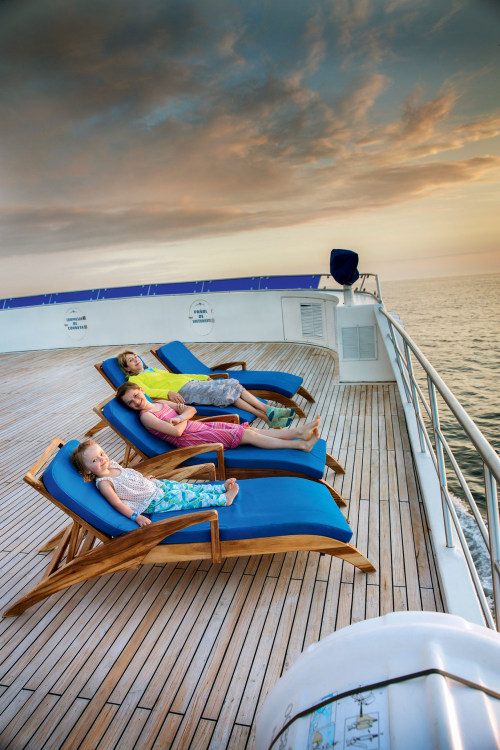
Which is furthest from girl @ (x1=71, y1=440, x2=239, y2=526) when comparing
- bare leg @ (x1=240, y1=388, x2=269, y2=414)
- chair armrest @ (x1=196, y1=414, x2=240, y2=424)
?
bare leg @ (x1=240, y1=388, x2=269, y2=414)

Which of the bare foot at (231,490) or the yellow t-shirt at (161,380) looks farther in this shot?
the yellow t-shirt at (161,380)

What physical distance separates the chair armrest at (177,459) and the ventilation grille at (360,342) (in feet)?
9.36

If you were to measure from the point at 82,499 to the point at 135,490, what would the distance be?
0.92ft

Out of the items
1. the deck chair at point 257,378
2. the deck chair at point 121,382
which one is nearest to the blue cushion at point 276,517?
the deck chair at point 121,382

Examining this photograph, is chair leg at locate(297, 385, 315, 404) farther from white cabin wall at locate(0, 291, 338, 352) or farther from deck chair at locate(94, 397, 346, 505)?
white cabin wall at locate(0, 291, 338, 352)

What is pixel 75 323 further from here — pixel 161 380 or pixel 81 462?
pixel 81 462

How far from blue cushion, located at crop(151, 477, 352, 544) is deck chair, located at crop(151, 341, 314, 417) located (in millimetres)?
1980

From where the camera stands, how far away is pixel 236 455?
292 cm

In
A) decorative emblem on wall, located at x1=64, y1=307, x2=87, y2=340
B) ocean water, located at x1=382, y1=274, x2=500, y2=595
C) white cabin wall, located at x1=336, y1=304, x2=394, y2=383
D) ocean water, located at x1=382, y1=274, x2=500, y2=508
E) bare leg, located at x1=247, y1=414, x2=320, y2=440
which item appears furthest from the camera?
ocean water, located at x1=382, y1=274, x2=500, y2=508

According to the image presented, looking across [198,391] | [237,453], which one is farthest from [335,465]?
[198,391]

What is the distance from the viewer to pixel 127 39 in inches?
445

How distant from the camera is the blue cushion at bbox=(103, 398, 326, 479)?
2750 mm

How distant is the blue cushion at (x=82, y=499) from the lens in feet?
6.99

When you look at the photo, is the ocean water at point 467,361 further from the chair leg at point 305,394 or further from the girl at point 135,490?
the girl at point 135,490
